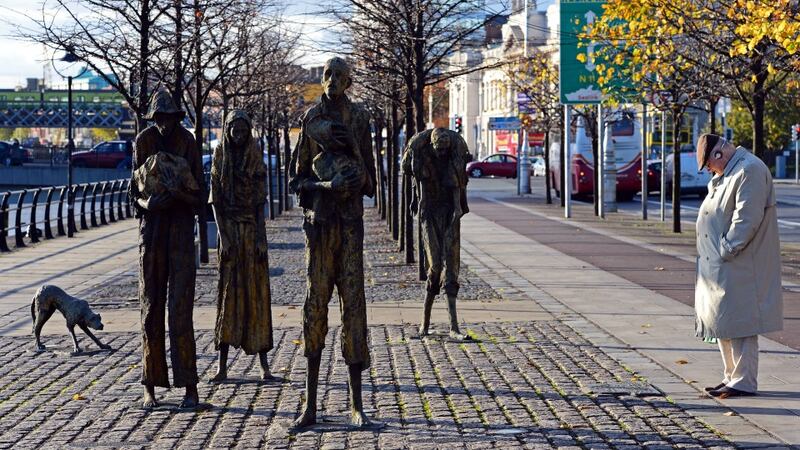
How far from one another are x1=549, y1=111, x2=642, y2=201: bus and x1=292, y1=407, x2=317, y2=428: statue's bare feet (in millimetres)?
38643

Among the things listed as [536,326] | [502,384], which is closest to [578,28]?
[536,326]

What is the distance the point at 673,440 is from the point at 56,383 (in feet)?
15.1

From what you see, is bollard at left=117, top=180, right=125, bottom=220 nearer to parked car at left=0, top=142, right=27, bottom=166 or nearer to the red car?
the red car

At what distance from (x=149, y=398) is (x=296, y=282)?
9.26 metres

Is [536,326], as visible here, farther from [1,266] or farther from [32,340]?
[1,266]

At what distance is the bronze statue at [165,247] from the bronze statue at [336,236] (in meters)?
1.07

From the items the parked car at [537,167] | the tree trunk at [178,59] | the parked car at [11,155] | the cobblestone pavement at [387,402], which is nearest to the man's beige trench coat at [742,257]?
the cobblestone pavement at [387,402]

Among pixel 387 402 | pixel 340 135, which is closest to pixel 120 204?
pixel 387 402

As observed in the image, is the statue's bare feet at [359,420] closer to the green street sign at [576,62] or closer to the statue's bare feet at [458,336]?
the statue's bare feet at [458,336]

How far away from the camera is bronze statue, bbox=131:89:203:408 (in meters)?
8.99

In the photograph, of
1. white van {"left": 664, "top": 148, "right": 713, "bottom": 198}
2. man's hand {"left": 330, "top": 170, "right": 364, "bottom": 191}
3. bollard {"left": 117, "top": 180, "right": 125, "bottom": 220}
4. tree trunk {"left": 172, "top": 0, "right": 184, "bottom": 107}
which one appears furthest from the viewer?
white van {"left": 664, "top": 148, "right": 713, "bottom": 198}

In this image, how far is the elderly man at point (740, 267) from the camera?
909 cm

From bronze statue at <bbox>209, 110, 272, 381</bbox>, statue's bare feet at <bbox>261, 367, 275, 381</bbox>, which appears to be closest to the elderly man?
statue's bare feet at <bbox>261, 367, 275, 381</bbox>

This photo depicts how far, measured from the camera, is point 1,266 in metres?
21.6
